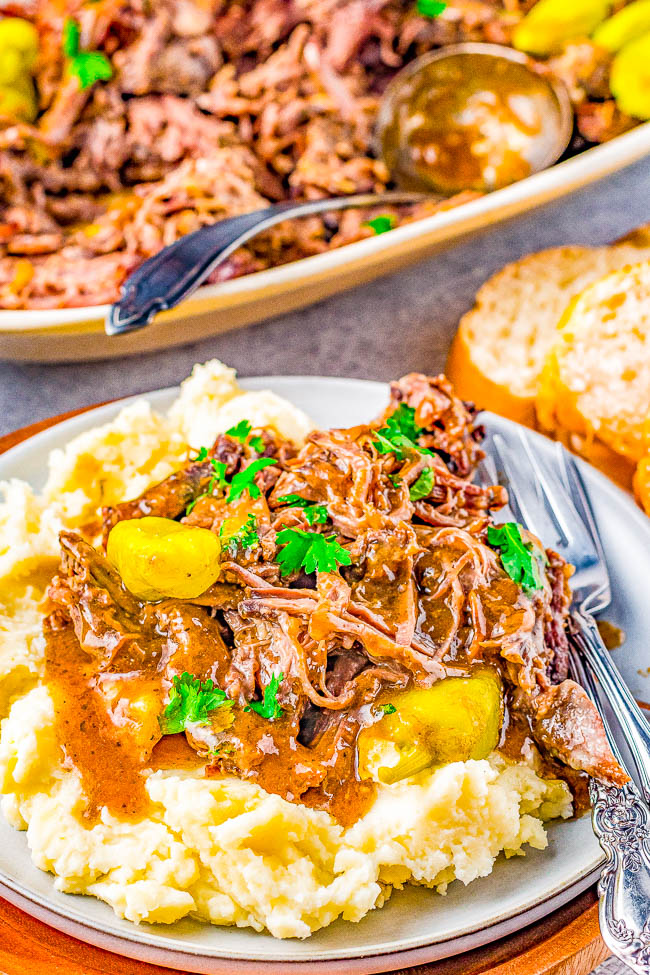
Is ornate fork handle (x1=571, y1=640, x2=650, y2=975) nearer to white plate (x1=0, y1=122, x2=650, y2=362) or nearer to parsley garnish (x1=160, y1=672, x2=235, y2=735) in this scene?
parsley garnish (x1=160, y1=672, x2=235, y2=735)

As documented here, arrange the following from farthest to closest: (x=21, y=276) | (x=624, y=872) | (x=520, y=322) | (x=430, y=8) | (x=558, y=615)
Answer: (x=430, y=8), (x=520, y=322), (x=21, y=276), (x=558, y=615), (x=624, y=872)

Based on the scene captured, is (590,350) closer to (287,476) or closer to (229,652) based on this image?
(287,476)

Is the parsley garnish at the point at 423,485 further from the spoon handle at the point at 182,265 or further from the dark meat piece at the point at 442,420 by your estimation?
the spoon handle at the point at 182,265

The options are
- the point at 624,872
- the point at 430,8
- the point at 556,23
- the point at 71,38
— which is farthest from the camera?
the point at 430,8

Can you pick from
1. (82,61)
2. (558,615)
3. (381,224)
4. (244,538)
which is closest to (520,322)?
(381,224)

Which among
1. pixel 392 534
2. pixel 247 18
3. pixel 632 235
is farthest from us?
pixel 247 18

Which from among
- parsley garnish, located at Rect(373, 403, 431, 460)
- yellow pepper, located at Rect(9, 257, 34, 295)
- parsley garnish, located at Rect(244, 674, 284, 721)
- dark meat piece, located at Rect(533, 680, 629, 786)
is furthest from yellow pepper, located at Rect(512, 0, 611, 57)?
parsley garnish, located at Rect(244, 674, 284, 721)

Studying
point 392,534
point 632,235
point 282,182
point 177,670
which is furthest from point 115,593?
point 632,235

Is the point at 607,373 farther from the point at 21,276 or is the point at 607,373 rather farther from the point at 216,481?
the point at 21,276
